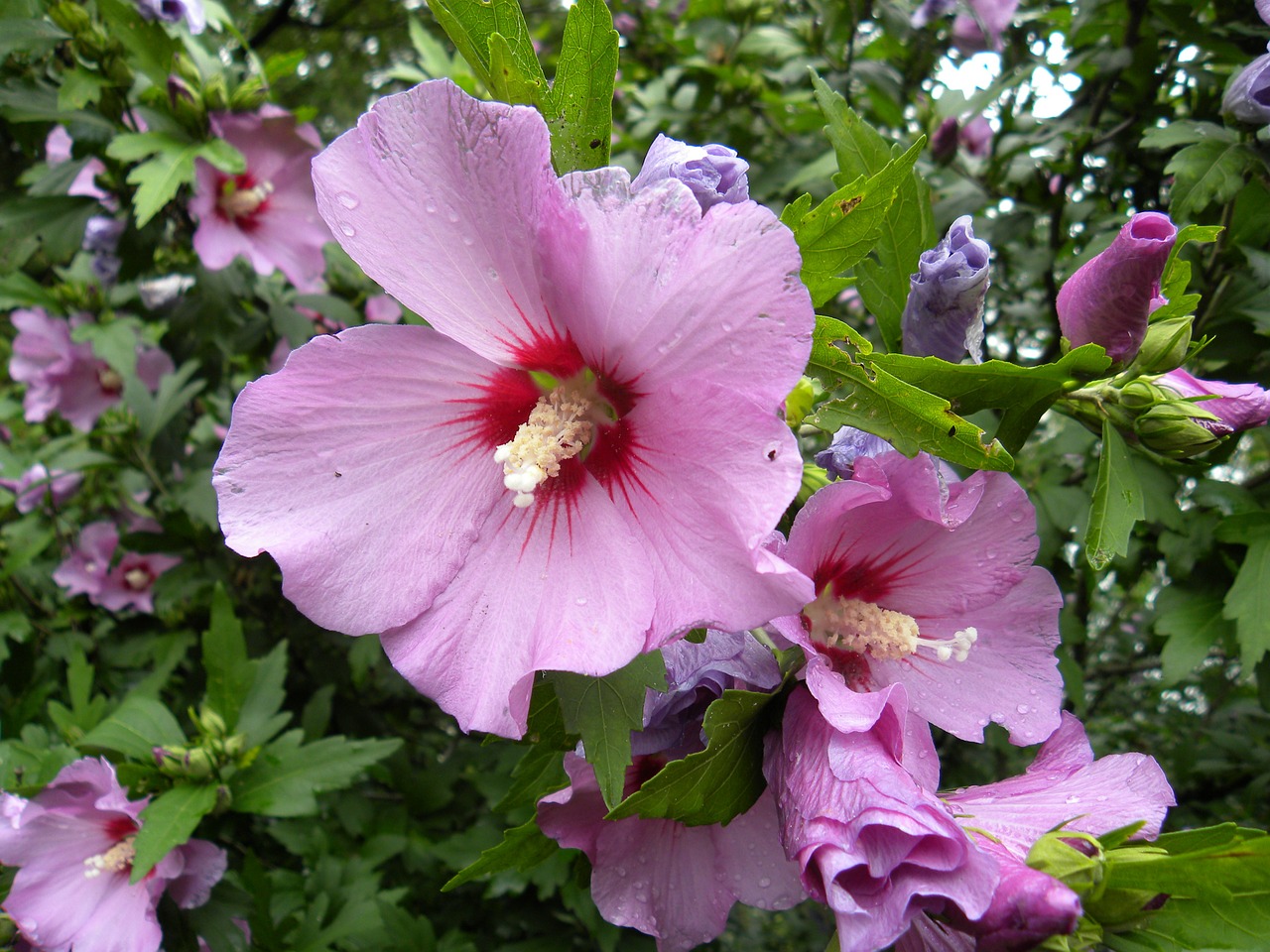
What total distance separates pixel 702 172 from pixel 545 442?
0.35 meters

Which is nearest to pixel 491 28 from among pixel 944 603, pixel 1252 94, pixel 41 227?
pixel 944 603

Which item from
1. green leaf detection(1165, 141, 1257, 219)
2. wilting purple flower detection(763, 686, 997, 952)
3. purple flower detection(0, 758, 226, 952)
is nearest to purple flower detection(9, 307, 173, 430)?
purple flower detection(0, 758, 226, 952)

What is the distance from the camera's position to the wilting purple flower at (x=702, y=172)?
0.93 metres

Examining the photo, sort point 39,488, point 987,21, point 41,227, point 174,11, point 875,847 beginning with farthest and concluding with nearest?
point 39,488
point 987,21
point 41,227
point 174,11
point 875,847

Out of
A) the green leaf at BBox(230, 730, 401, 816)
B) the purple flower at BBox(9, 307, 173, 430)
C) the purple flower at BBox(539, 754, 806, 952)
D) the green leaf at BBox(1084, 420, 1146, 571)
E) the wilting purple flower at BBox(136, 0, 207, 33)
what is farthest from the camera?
the purple flower at BBox(9, 307, 173, 430)

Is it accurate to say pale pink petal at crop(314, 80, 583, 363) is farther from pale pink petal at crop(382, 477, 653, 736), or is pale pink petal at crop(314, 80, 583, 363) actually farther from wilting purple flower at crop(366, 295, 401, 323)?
wilting purple flower at crop(366, 295, 401, 323)

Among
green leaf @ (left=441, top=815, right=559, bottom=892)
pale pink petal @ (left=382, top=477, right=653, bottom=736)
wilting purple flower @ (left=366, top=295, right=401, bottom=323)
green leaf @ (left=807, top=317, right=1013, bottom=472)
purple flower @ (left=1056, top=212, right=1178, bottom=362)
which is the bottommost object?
wilting purple flower @ (left=366, top=295, right=401, bottom=323)

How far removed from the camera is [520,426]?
1047 mm

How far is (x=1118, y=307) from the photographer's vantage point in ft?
3.40

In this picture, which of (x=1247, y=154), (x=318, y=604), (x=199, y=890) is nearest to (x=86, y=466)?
(x=199, y=890)

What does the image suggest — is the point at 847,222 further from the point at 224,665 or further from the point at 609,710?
the point at 224,665

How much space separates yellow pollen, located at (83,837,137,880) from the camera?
1717 millimetres

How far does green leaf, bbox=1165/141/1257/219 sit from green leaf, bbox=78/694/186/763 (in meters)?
2.33

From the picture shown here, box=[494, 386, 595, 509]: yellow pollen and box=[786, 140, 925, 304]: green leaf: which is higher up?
box=[786, 140, 925, 304]: green leaf
